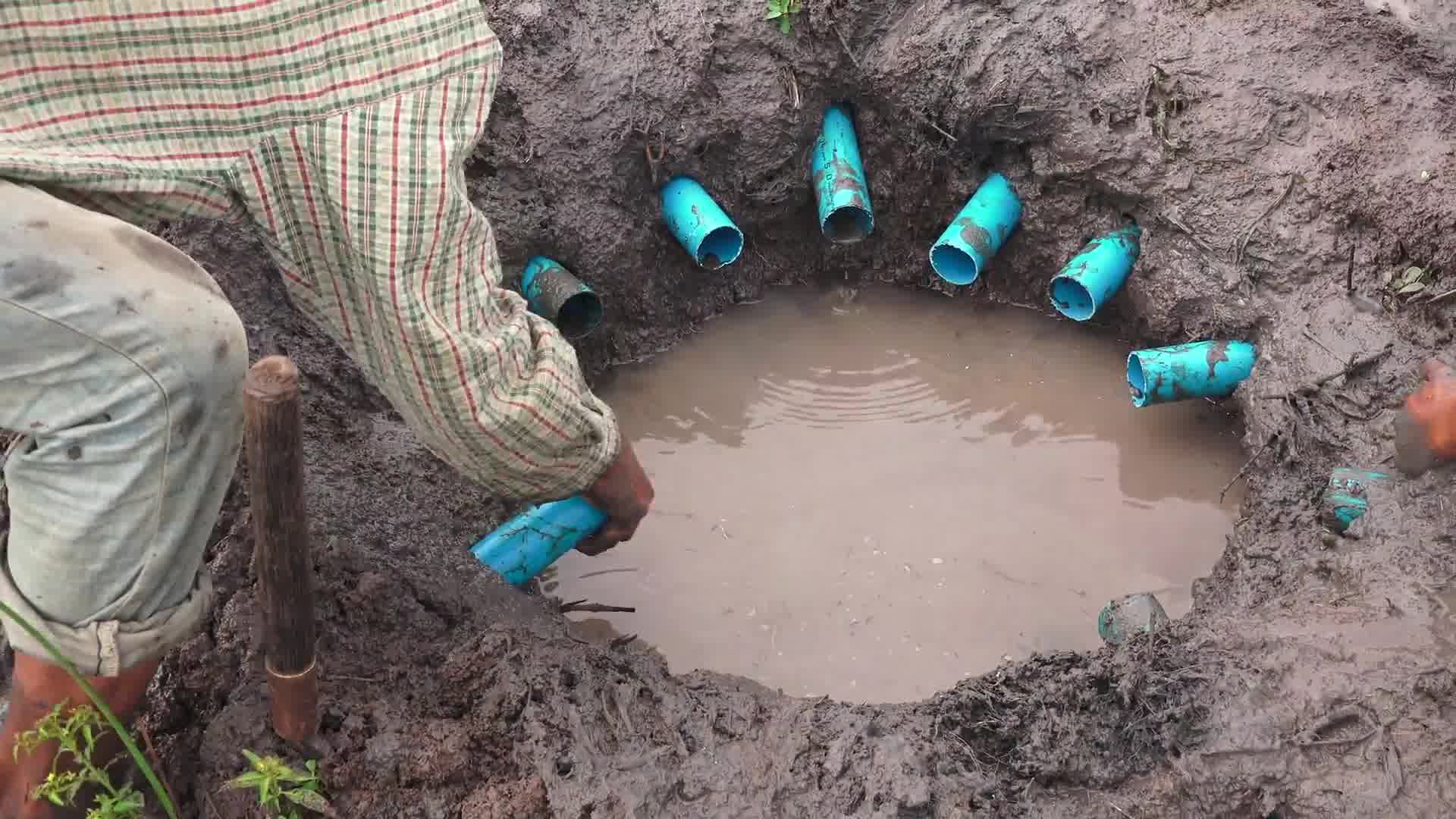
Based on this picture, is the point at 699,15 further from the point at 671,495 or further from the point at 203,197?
the point at 203,197

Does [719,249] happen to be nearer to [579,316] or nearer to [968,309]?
[579,316]

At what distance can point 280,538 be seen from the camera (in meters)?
2.04

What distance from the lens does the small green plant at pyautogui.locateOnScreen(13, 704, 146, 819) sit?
1951 mm

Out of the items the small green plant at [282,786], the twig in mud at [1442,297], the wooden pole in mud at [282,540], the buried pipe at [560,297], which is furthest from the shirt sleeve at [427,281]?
the twig in mud at [1442,297]

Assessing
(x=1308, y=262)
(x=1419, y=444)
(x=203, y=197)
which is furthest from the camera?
(x=1308, y=262)

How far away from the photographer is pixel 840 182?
4074 millimetres

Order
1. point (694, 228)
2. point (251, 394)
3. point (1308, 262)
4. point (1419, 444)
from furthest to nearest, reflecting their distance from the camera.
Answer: point (694, 228) < point (1308, 262) < point (1419, 444) < point (251, 394)

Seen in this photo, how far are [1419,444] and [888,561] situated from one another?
1359mm

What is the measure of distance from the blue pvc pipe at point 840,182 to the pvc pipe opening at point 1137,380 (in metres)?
1.02

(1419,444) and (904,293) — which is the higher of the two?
(1419,444)

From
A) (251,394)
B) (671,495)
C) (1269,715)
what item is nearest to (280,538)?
(251,394)

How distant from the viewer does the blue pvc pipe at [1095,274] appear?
3803 millimetres

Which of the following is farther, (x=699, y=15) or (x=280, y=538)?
(x=699, y=15)

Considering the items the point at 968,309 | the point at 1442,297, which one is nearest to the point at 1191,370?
the point at 1442,297
